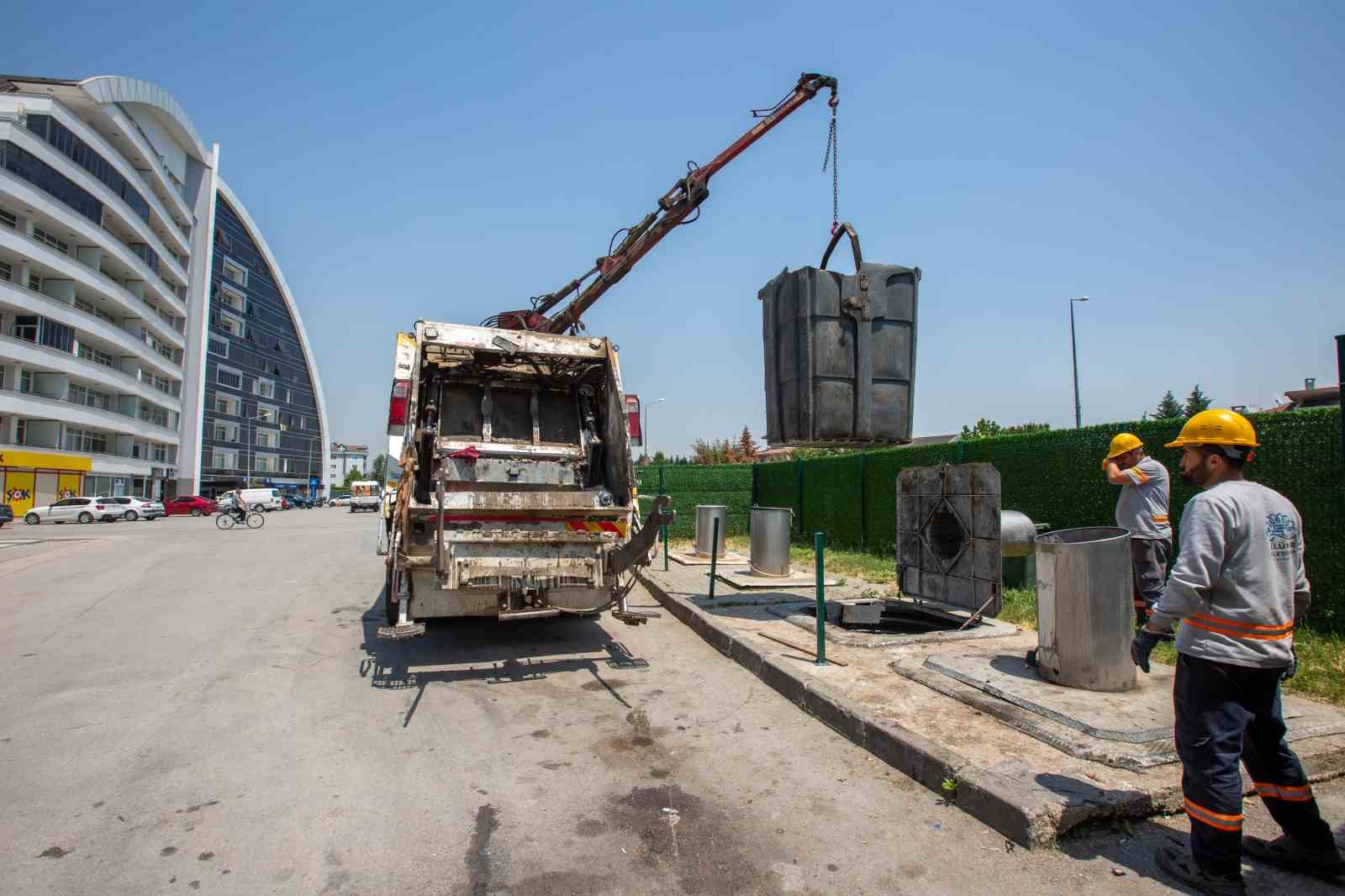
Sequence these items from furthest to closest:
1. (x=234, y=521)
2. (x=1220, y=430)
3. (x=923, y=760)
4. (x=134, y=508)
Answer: (x=134, y=508) < (x=234, y=521) < (x=923, y=760) < (x=1220, y=430)

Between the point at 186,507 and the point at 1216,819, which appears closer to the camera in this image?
the point at 1216,819

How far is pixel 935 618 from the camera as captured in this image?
7457mm

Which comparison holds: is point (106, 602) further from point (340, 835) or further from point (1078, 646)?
point (1078, 646)

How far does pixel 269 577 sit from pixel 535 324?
19.8 feet

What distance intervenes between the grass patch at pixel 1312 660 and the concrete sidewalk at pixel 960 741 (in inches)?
16.6

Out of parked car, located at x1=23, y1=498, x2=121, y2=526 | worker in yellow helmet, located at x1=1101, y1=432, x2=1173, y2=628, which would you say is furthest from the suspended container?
parked car, located at x1=23, y1=498, x2=121, y2=526

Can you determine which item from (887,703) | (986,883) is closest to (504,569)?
(887,703)

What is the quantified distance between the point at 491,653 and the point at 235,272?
7740 cm

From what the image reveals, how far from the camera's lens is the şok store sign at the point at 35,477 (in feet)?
121

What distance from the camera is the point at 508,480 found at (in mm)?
7395

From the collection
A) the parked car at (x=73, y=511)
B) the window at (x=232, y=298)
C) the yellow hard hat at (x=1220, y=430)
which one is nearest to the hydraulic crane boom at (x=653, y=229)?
the yellow hard hat at (x=1220, y=430)

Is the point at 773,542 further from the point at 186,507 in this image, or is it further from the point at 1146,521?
the point at 186,507

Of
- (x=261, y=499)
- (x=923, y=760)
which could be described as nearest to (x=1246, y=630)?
(x=923, y=760)

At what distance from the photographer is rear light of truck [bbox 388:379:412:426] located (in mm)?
7152
